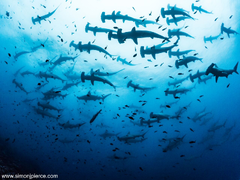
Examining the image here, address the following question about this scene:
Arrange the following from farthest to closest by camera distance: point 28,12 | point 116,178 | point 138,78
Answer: point 116,178 < point 138,78 < point 28,12

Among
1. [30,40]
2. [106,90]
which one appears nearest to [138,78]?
[106,90]

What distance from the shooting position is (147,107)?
6750 cm

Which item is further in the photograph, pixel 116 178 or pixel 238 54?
pixel 116 178

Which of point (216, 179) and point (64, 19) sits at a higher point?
point (64, 19)

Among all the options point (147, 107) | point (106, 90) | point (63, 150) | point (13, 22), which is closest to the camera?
point (13, 22)

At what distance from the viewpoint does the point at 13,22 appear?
19.3 m

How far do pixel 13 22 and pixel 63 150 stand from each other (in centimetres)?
4002

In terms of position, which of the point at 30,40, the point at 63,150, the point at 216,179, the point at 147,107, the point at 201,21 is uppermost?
the point at 201,21

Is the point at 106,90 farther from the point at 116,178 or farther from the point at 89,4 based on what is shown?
the point at 89,4

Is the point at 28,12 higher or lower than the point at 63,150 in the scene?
higher

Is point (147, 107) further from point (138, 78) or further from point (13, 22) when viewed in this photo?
point (13, 22)

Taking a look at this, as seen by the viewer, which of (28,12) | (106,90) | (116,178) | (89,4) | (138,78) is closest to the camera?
(89,4)

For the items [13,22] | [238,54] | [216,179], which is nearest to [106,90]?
[13,22]

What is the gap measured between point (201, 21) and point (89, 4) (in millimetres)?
13530
